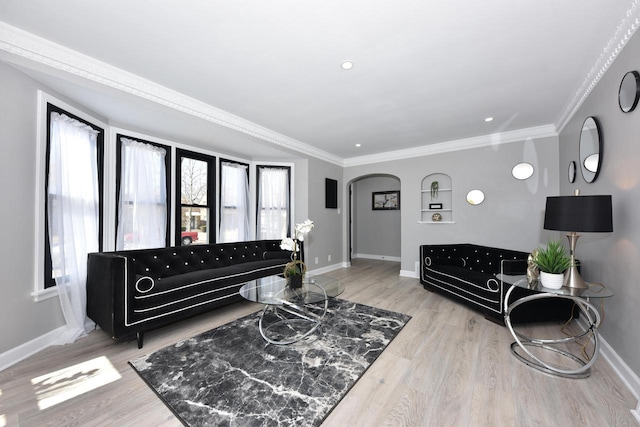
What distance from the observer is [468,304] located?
317 cm

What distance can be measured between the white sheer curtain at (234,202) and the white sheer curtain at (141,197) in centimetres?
95

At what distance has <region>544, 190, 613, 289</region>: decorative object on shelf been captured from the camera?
1810 mm

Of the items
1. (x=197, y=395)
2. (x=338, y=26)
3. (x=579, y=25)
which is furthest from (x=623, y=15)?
(x=197, y=395)

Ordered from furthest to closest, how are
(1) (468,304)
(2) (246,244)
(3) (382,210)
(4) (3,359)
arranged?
(3) (382,210) < (2) (246,244) < (1) (468,304) < (4) (3,359)

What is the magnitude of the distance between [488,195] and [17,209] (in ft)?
19.2

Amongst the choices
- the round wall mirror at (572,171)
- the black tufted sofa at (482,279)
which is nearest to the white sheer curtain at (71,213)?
the black tufted sofa at (482,279)

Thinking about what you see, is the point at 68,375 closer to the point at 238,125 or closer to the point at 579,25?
the point at 238,125

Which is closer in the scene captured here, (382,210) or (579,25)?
(579,25)

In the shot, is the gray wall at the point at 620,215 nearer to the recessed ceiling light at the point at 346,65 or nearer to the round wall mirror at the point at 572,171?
the round wall mirror at the point at 572,171

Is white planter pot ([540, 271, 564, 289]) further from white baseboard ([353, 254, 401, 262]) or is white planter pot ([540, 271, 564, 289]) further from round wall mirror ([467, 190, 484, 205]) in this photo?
white baseboard ([353, 254, 401, 262])

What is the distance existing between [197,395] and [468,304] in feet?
10.3

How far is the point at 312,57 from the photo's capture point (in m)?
2.16

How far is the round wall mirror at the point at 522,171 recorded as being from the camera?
391 cm

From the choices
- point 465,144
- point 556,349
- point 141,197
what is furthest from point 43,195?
point 465,144
